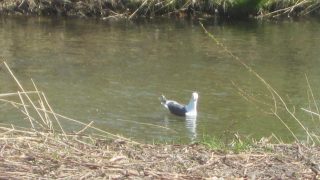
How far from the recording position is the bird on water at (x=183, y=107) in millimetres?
13137

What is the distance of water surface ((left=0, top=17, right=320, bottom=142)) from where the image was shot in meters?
12.8

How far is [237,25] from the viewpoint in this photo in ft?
79.7

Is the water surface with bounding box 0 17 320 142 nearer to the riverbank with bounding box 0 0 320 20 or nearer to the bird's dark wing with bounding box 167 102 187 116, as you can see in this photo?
the bird's dark wing with bounding box 167 102 187 116

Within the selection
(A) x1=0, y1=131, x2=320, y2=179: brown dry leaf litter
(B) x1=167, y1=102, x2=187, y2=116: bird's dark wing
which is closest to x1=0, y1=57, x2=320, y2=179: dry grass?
(A) x1=0, y1=131, x2=320, y2=179: brown dry leaf litter

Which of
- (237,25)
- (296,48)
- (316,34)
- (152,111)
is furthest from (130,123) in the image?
(237,25)

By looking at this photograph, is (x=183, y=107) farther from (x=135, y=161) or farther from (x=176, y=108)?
(x=135, y=161)

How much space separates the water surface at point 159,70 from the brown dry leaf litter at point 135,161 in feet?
15.9

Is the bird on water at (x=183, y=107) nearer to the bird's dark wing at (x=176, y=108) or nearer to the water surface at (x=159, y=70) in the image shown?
the bird's dark wing at (x=176, y=108)

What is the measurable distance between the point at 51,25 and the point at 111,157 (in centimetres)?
1916

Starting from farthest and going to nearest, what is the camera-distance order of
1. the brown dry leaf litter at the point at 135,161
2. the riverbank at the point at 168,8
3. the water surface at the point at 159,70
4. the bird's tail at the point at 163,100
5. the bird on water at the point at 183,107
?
the riverbank at the point at 168,8 < the bird's tail at the point at 163,100 < the bird on water at the point at 183,107 < the water surface at the point at 159,70 < the brown dry leaf litter at the point at 135,161

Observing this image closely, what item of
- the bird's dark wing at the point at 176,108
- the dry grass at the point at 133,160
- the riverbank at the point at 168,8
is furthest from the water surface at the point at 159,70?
the dry grass at the point at 133,160

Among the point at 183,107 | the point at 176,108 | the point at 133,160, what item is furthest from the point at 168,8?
the point at 133,160

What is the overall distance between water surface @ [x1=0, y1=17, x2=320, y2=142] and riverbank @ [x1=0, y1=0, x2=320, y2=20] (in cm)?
100

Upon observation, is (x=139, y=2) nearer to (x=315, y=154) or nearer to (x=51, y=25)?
(x=51, y=25)
